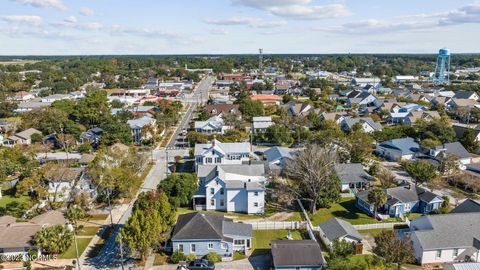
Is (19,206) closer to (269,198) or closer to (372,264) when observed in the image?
(269,198)

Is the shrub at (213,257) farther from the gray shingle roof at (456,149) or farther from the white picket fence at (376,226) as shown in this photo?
the gray shingle roof at (456,149)

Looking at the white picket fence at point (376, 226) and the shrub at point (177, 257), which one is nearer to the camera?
the shrub at point (177, 257)

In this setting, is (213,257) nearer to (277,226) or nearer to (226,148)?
(277,226)

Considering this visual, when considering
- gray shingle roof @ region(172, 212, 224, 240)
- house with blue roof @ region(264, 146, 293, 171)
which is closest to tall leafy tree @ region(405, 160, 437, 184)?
house with blue roof @ region(264, 146, 293, 171)

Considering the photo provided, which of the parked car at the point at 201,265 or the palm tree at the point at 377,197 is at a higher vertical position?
the palm tree at the point at 377,197

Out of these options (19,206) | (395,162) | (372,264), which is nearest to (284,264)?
(372,264)

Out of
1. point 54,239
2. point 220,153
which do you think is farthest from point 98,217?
point 220,153

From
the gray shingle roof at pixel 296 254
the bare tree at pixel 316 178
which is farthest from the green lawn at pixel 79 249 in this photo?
the bare tree at pixel 316 178

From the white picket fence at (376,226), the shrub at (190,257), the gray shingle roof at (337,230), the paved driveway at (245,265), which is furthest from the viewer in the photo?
the white picket fence at (376,226)
